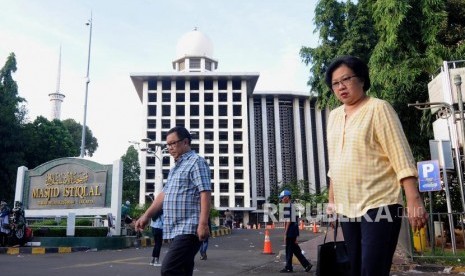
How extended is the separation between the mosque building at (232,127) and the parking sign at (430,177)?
54.7 metres

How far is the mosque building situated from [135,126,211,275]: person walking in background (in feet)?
197

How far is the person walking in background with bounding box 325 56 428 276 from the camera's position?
7.48ft

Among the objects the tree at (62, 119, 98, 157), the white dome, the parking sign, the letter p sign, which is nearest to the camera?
the parking sign

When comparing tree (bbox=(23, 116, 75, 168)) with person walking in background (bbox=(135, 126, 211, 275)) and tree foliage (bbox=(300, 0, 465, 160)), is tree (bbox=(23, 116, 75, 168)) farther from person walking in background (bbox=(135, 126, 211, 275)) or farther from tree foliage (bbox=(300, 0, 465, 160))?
person walking in background (bbox=(135, 126, 211, 275))

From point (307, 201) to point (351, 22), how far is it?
44.4 m

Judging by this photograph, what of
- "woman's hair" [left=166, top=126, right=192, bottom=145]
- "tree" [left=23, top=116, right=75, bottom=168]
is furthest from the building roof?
"woman's hair" [left=166, top=126, right=192, bottom=145]

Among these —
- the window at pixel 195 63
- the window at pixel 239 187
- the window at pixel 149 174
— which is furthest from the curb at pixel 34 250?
the window at pixel 195 63

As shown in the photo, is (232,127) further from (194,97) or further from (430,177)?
(430,177)

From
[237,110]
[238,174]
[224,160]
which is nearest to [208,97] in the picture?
[237,110]

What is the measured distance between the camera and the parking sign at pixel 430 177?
893cm

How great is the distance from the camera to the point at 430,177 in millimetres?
9062

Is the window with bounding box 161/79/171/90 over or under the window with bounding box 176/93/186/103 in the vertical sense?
over

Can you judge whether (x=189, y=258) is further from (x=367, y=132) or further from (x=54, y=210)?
(x=54, y=210)

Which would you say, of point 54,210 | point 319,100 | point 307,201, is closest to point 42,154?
point 54,210
